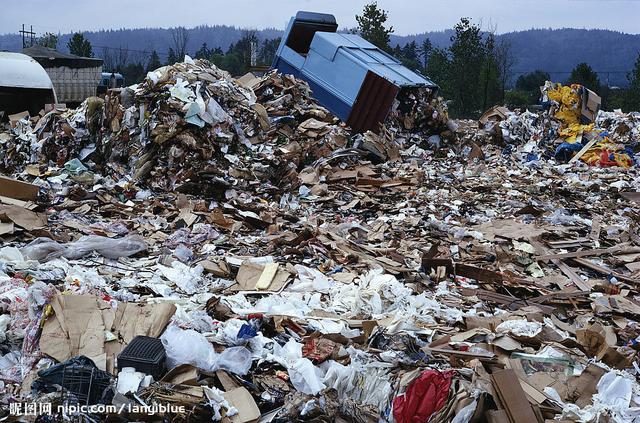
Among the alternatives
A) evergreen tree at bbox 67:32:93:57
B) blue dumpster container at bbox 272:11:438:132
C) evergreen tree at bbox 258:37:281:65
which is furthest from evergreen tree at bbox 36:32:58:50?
blue dumpster container at bbox 272:11:438:132

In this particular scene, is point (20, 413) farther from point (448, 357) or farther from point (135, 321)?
point (448, 357)

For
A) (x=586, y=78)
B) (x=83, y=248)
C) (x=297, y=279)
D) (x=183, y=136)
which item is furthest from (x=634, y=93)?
(x=83, y=248)

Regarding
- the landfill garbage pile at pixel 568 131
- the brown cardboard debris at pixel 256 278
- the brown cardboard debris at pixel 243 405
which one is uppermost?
the landfill garbage pile at pixel 568 131

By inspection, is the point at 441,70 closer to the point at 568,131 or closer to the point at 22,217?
the point at 568,131

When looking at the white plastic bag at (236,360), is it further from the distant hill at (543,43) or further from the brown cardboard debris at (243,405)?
the distant hill at (543,43)

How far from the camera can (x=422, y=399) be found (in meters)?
3.07

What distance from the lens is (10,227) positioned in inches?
212

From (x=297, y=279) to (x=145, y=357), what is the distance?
6.21 ft

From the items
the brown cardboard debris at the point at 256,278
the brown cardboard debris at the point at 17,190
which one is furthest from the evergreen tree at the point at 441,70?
the brown cardboard debris at the point at 256,278

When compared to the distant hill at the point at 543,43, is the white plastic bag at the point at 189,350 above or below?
below

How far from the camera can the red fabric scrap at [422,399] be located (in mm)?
3027

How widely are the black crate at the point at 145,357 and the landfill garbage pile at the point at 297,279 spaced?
0.04 ft

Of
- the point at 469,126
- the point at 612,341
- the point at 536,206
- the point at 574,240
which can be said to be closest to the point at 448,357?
the point at 612,341

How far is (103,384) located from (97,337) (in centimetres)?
50
